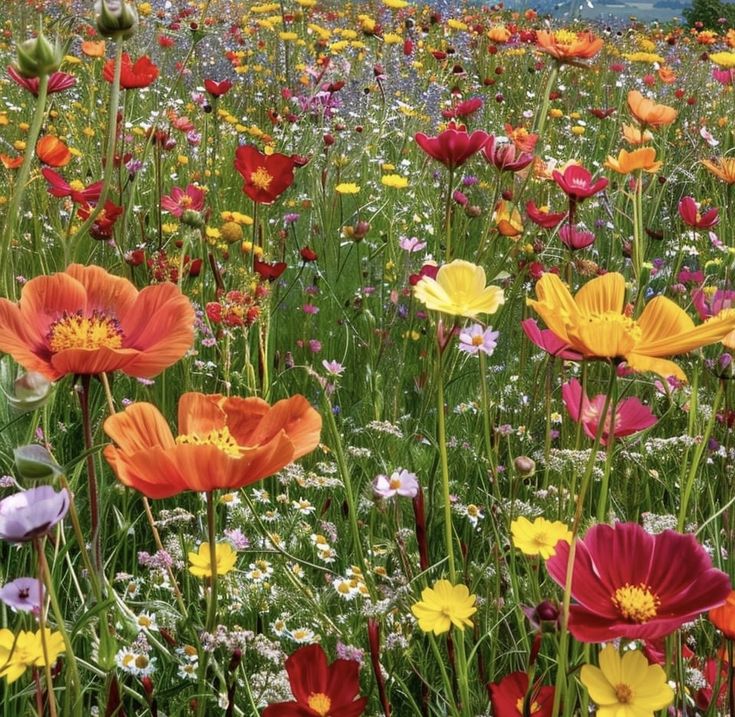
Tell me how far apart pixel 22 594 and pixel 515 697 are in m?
0.37

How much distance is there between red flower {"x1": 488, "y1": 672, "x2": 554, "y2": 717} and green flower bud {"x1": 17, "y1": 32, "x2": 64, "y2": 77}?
1.71 ft

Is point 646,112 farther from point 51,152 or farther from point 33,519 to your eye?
point 33,519

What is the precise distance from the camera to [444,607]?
704 mm

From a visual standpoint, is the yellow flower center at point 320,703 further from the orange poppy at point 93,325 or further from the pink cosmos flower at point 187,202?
the pink cosmos flower at point 187,202

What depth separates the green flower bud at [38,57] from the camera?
0.55 m

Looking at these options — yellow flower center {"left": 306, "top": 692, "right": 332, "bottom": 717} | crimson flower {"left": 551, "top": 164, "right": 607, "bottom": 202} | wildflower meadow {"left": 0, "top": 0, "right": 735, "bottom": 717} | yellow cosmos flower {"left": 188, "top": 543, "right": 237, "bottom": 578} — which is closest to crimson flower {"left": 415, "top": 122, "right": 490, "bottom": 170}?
wildflower meadow {"left": 0, "top": 0, "right": 735, "bottom": 717}

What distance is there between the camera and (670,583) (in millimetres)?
585

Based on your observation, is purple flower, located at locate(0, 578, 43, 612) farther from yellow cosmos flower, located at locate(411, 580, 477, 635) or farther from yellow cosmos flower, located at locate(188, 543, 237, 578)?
yellow cosmos flower, located at locate(411, 580, 477, 635)

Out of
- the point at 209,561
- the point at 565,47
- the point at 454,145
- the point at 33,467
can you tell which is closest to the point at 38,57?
the point at 33,467

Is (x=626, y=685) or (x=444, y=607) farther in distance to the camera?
(x=444, y=607)

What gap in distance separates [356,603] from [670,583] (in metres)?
0.40

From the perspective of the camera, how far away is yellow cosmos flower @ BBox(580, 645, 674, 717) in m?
0.52

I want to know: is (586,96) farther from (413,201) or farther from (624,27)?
(624,27)

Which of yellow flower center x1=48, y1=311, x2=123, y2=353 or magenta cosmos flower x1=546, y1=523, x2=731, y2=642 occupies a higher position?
yellow flower center x1=48, y1=311, x2=123, y2=353
